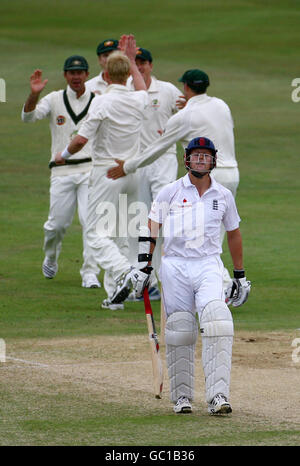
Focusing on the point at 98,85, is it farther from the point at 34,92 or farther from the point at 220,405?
the point at 220,405

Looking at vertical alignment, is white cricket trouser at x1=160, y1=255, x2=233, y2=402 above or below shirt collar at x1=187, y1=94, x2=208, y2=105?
below

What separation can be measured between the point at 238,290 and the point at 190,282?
1.75 ft

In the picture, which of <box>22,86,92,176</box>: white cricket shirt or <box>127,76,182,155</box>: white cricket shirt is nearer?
<box>127,76,182,155</box>: white cricket shirt

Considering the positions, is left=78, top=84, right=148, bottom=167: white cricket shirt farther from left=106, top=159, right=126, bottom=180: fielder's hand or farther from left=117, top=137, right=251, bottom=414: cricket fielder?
left=117, top=137, right=251, bottom=414: cricket fielder

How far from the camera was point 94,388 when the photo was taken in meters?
8.57

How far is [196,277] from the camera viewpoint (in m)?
7.89

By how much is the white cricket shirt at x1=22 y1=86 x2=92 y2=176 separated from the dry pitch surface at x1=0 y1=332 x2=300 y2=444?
369cm

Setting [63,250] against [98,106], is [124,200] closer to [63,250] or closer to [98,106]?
[98,106]

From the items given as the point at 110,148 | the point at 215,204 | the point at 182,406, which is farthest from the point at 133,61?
the point at 182,406

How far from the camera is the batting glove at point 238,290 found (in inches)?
326

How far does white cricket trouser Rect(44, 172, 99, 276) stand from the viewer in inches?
544

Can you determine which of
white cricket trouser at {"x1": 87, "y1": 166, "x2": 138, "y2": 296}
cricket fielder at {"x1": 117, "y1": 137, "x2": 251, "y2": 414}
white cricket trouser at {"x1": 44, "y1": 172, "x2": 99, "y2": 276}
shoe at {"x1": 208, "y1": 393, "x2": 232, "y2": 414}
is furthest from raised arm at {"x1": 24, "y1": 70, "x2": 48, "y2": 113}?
shoe at {"x1": 208, "y1": 393, "x2": 232, "y2": 414}

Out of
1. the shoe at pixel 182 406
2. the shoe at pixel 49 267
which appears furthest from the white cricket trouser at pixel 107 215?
the shoe at pixel 182 406

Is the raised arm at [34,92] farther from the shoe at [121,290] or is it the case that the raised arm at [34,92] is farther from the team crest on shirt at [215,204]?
the team crest on shirt at [215,204]
